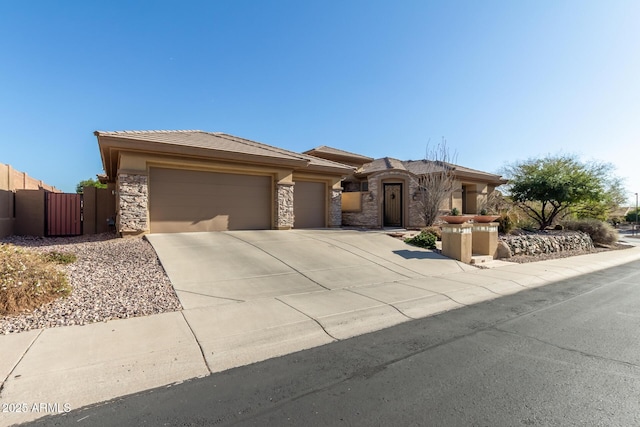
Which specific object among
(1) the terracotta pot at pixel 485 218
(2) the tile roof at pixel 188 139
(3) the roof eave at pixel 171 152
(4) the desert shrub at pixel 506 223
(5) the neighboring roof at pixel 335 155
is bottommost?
(4) the desert shrub at pixel 506 223

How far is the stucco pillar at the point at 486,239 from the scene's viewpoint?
1255 centimetres

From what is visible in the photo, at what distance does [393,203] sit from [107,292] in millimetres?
15555

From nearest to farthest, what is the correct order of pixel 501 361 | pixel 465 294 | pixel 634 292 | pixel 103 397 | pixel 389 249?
pixel 103 397 → pixel 501 361 → pixel 465 294 → pixel 634 292 → pixel 389 249

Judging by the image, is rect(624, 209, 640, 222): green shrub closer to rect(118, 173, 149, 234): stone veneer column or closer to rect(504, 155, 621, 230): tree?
rect(504, 155, 621, 230): tree

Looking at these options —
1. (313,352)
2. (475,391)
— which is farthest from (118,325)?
(475,391)

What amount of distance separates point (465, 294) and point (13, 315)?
825cm

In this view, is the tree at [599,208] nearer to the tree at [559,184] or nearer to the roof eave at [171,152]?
the tree at [559,184]

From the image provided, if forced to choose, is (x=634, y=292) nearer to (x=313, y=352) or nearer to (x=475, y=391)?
(x=475, y=391)

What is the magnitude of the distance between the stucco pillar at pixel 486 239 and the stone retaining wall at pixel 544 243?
108 centimetres

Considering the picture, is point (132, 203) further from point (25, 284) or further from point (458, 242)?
point (458, 242)

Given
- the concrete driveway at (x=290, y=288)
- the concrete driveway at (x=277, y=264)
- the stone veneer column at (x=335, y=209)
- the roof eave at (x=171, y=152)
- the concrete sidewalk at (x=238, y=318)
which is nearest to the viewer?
the concrete sidewalk at (x=238, y=318)

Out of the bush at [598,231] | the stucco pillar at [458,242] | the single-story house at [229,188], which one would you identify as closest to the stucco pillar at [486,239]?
the stucco pillar at [458,242]

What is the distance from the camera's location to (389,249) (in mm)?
11797

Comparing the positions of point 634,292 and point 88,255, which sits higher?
point 88,255
